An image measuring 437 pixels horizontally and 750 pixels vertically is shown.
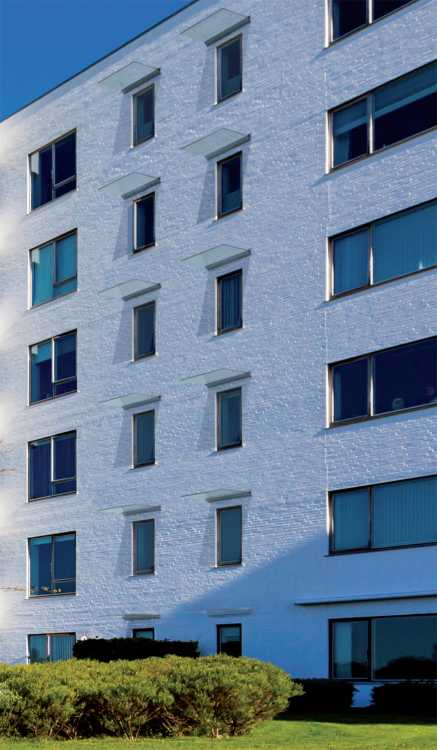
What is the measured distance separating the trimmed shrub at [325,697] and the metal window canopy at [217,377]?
343 inches

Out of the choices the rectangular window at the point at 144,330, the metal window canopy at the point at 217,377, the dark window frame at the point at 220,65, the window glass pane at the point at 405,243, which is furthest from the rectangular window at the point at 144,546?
the dark window frame at the point at 220,65

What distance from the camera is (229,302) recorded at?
3372 cm

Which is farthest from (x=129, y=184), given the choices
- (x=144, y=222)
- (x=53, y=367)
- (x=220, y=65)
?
(x=53, y=367)

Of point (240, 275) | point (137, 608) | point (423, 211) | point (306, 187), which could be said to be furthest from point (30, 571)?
point (423, 211)

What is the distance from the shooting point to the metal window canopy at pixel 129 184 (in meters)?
36.8

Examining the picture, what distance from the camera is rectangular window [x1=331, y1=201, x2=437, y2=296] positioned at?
28.2 metres

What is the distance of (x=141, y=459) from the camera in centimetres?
3609

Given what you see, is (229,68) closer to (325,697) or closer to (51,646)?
(325,697)

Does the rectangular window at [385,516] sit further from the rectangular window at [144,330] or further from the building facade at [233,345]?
the rectangular window at [144,330]

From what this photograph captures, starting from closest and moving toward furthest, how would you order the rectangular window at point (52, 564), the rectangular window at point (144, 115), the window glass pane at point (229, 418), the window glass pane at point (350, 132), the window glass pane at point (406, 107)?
1. the window glass pane at point (406, 107)
2. the window glass pane at point (350, 132)
3. the window glass pane at point (229, 418)
4. the rectangular window at point (144, 115)
5. the rectangular window at point (52, 564)

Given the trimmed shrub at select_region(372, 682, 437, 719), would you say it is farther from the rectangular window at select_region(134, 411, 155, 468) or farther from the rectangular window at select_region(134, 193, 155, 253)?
the rectangular window at select_region(134, 193, 155, 253)

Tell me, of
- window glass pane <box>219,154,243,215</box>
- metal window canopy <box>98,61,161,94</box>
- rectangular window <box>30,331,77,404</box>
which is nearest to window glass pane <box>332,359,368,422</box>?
window glass pane <box>219,154,243,215</box>

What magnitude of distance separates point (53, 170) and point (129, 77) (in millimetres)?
5312

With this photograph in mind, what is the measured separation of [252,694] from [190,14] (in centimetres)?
2270
